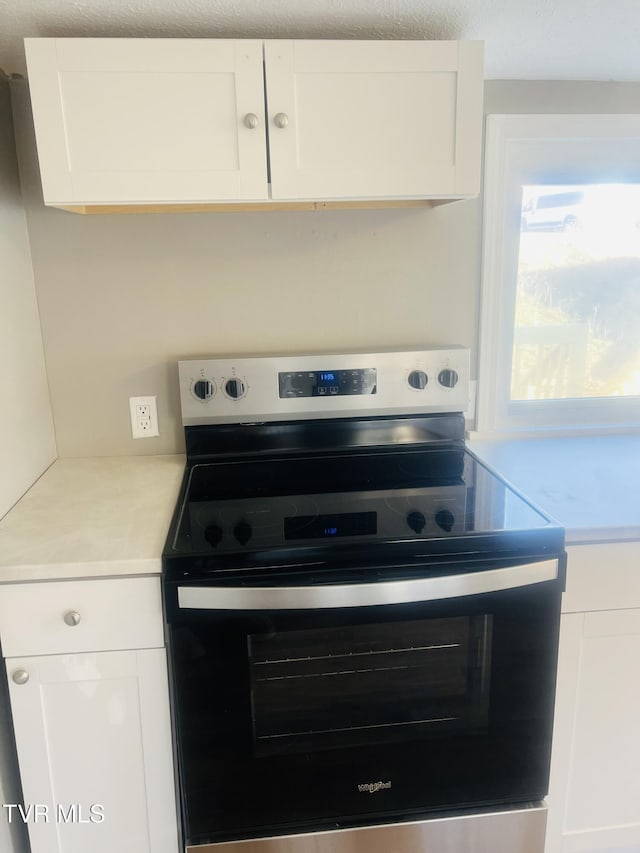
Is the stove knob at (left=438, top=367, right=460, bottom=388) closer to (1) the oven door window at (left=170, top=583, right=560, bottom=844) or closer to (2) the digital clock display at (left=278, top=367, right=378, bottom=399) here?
(2) the digital clock display at (left=278, top=367, right=378, bottom=399)

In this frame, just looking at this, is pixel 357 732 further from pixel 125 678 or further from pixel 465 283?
pixel 465 283

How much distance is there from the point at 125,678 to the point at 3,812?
416 millimetres

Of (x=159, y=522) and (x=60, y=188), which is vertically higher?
(x=60, y=188)

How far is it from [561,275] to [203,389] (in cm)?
111

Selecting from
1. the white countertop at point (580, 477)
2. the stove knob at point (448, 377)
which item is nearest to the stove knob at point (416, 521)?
the white countertop at point (580, 477)

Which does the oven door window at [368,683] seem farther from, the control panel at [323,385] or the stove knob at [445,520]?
the control panel at [323,385]

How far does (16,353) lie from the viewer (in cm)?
148

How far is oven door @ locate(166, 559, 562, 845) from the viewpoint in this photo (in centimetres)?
117

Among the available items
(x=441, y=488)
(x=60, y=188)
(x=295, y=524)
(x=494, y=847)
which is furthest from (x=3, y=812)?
(x=60, y=188)

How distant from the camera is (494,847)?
4.36 ft

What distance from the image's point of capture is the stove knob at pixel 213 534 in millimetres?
1207

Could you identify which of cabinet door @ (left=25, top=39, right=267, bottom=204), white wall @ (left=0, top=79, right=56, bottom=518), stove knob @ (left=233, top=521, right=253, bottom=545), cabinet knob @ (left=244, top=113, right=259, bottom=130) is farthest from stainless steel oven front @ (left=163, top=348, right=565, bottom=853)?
cabinet knob @ (left=244, top=113, right=259, bottom=130)

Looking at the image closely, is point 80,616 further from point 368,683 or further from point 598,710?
point 598,710

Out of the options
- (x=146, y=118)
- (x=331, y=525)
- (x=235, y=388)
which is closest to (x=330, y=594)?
(x=331, y=525)
